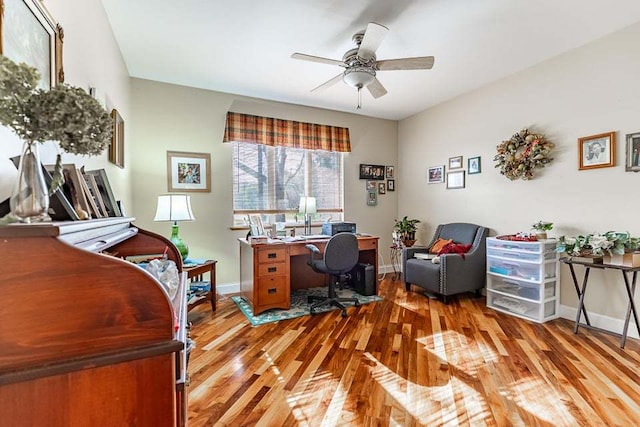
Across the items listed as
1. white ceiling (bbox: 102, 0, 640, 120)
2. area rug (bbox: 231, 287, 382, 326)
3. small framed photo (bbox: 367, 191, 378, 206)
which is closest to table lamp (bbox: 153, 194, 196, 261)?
area rug (bbox: 231, 287, 382, 326)

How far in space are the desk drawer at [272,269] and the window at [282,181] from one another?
105cm

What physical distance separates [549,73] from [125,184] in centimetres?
444

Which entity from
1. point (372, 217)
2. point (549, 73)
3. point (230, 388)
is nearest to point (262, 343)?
point (230, 388)

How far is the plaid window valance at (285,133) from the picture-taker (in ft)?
12.5

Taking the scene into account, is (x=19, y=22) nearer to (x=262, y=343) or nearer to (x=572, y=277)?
(x=262, y=343)

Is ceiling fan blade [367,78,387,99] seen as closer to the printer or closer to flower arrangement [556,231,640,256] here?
the printer

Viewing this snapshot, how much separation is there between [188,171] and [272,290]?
1.78 m

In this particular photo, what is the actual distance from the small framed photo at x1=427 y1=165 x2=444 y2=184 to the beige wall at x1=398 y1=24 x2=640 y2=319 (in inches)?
3.8

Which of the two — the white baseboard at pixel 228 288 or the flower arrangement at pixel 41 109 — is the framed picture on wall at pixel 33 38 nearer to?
the flower arrangement at pixel 41 109

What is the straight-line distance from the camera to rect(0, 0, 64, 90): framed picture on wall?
37.0 inches

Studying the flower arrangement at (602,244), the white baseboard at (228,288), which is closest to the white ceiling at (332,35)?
the flower arrangement at (602,244)

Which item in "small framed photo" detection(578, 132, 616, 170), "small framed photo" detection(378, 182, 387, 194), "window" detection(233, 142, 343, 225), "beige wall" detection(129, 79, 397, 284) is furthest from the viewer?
"small framed photo" detection(378, 182, 387, 194)

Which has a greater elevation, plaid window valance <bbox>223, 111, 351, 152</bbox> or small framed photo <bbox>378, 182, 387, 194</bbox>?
plaid window valance <bbox>223, 111, 351, 152</bbox>

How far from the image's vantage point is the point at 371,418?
1584 mm
